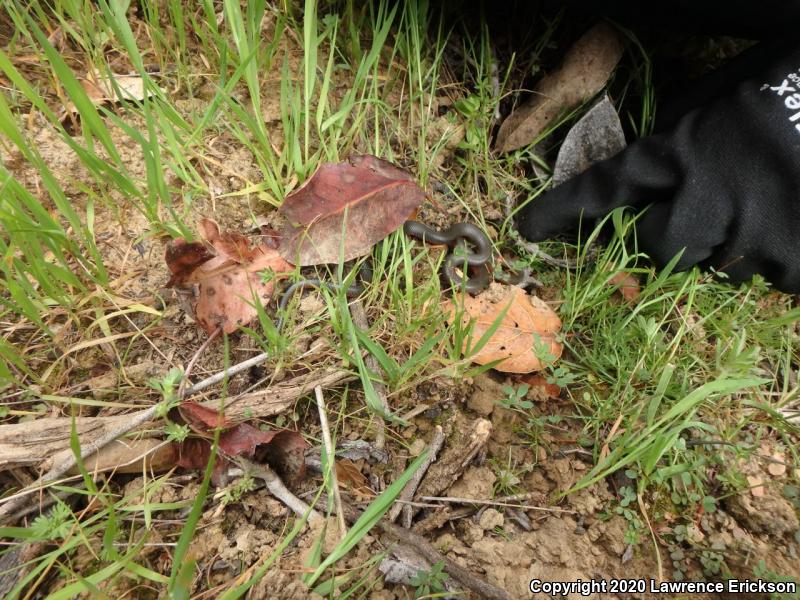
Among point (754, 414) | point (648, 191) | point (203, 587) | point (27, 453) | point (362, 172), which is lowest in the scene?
point (754, 414)

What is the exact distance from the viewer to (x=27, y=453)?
5.26ft

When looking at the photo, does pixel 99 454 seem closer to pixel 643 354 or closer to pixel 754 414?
pixel 643 354

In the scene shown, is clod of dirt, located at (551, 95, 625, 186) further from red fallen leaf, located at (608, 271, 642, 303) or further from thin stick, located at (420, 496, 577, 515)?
thin stick, located at (420, 496, 577, 515)

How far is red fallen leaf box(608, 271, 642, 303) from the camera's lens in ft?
8.29

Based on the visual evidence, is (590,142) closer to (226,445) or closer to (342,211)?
(342,211)

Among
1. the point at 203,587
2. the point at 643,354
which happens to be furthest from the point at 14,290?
the point at 643,354

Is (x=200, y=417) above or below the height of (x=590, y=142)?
below

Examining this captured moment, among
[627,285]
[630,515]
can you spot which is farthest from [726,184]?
[630,515]

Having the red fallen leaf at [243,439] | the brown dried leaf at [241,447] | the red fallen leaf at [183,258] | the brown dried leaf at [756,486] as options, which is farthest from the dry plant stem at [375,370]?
the brown dried leaf at [756,486]

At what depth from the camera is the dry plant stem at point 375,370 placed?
194 centimetres

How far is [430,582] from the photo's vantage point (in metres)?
1.55

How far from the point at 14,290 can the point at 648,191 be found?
2.83m

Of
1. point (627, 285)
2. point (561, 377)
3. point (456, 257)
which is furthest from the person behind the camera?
point (627, 285)

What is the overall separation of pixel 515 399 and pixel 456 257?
0.80 meters
